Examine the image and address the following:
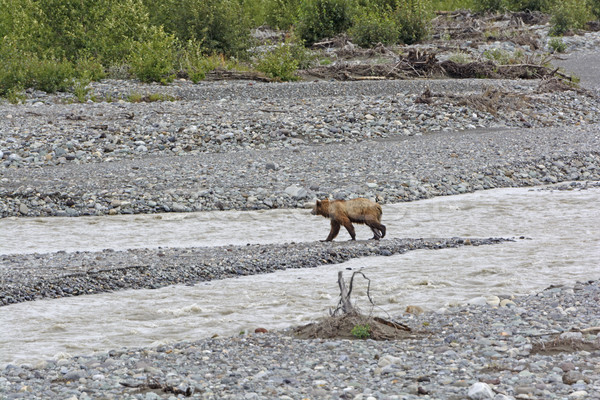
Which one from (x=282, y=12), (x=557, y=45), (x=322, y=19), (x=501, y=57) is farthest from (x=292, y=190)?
(x=282, y=12)

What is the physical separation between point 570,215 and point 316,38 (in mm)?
22712

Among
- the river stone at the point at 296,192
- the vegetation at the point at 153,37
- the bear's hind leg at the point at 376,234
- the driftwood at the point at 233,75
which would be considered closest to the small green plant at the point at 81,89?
the vegetation at the point at 153,37

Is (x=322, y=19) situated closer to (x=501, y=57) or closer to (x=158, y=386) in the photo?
(x=501, y=57)

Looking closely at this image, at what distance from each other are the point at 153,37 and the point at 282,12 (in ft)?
66.3

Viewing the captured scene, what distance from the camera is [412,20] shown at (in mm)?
33219

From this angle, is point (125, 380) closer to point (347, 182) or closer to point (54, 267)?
point (54, 267)

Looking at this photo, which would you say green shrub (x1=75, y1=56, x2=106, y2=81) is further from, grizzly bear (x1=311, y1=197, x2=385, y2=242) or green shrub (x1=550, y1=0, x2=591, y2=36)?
green shrub (x1=550, y1=0, x2=591, y2=36)

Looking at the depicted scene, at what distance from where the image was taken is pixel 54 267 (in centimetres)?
877

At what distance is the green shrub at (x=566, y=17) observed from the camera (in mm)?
37156

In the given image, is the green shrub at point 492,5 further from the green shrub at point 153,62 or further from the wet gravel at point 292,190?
the green shrub at point 153,62

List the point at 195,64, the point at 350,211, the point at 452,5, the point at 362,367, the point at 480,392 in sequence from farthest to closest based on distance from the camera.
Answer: the point at 452,5 < the point at 195,64 < the point at 350,211 < the point at 362,367 < the point at 480,392

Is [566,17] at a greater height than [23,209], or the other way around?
[566,17]

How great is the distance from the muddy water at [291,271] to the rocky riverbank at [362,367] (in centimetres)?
75

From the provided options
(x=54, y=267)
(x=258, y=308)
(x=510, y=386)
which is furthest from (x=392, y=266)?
(x=510, y=386)
